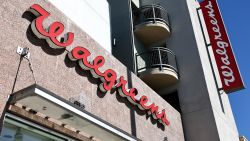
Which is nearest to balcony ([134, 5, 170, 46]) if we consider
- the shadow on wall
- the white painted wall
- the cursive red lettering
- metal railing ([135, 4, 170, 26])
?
metal railing ([135, 4, 170, 26])

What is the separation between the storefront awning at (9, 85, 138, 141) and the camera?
6.49m

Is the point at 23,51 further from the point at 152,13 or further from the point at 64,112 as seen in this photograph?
the point at 152,13

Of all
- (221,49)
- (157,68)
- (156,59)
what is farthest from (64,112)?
(221,49)

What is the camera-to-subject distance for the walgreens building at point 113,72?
279 inches

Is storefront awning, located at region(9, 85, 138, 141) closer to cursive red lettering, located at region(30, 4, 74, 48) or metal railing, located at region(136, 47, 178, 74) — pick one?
cursive red lettering, located at region(30, 4, 74, 48)

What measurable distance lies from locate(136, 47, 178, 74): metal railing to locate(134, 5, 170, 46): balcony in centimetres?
115

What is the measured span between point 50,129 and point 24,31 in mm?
2370

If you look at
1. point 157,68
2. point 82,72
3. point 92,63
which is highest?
point 157,68

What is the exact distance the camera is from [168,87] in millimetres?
16891

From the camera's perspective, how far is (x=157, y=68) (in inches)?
633

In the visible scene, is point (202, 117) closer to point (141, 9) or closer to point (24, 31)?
point (141, 9)

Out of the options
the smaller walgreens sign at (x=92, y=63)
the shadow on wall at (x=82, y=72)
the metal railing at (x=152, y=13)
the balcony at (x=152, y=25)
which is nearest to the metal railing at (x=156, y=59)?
the balcony at (x=152, y=25)

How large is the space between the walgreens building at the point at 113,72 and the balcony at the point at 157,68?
5cm

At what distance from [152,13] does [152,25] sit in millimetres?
1432
